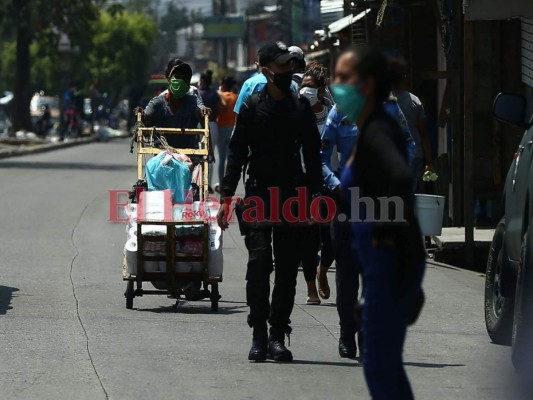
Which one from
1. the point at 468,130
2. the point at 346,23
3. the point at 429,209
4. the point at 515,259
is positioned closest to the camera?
the point at 515,259

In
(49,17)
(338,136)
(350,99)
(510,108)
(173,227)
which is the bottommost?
(173,227)

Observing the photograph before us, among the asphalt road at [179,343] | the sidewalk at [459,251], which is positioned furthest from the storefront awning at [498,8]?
the sidewalk at [459,251]

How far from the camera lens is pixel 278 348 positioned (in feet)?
28.3

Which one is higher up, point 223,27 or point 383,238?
point 223,27

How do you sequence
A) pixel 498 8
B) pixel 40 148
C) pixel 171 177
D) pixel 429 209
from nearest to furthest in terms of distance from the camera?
1. pixel 171 177
2. pixel 498 8
3. pixel 429 209
4. pixel 40 148

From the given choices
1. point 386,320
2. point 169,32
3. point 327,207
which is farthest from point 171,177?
point 169,32

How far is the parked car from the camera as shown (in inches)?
313

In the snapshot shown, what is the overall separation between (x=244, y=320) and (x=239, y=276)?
2.90 meters

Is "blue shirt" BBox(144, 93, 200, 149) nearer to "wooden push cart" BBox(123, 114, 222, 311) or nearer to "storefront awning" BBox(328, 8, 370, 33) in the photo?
"wooden push cart" BBox(123, 114, 222, 311)

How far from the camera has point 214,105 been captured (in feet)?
69.5

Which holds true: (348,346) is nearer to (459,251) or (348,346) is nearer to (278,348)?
(278,348)

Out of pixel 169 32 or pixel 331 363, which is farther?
pixel 169 32

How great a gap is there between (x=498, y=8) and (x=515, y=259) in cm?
442

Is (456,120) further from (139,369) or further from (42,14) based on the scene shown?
(42,14)
